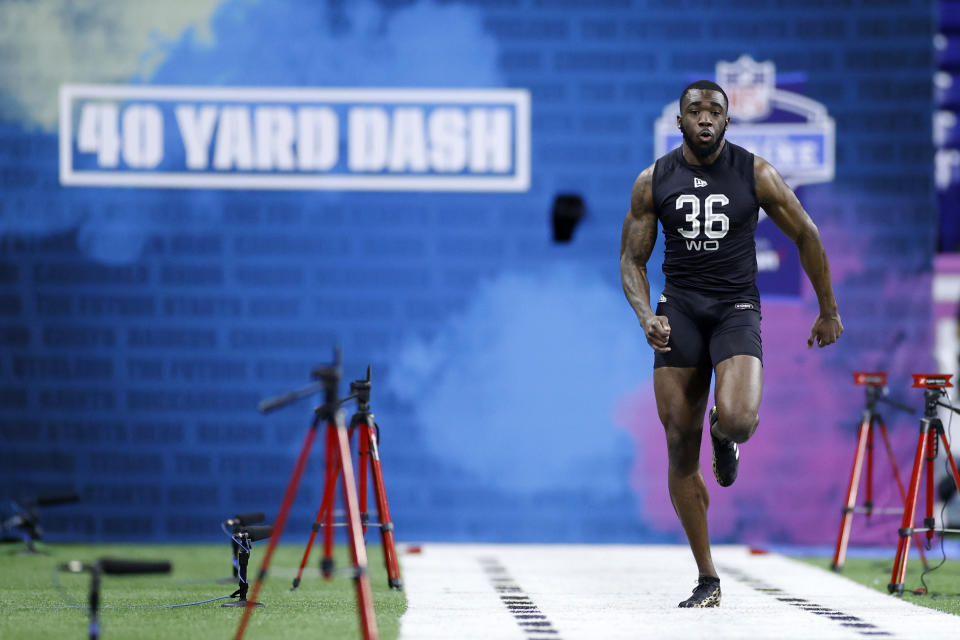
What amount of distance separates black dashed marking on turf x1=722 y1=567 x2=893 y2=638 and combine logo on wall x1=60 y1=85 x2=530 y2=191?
2751mm

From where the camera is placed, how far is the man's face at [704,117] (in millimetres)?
4051

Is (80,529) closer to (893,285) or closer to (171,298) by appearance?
(171,298)

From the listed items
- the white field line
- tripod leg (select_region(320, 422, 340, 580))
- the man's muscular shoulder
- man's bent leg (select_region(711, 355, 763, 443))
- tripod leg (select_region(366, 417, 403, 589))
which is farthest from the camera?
tripod leg (select_region(366, 417, 403, 589))

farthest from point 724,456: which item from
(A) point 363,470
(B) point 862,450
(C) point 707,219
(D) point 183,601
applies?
(D) point 183,601

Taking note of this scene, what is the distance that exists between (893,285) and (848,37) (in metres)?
1.46

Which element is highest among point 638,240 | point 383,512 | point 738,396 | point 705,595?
point 638,240

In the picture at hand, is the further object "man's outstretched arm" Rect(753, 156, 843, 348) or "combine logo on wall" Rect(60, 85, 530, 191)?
"combine logo on wall" Rect(60, 85, 530, 191)

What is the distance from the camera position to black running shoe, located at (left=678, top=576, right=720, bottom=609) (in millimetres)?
4098

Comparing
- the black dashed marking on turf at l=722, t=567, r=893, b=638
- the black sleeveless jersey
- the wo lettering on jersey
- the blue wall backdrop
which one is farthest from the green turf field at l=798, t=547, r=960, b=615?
the wo lettering on jersey

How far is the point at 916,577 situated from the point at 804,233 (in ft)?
6.48

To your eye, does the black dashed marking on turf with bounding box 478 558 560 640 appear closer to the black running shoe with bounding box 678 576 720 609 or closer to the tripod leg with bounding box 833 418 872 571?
the black running shoe with bounding box 678 576 720 609

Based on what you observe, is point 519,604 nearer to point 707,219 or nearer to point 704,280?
point 704,280

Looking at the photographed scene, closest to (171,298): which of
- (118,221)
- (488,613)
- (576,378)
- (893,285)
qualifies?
(118,221)

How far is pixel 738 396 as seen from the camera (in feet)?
12.7
